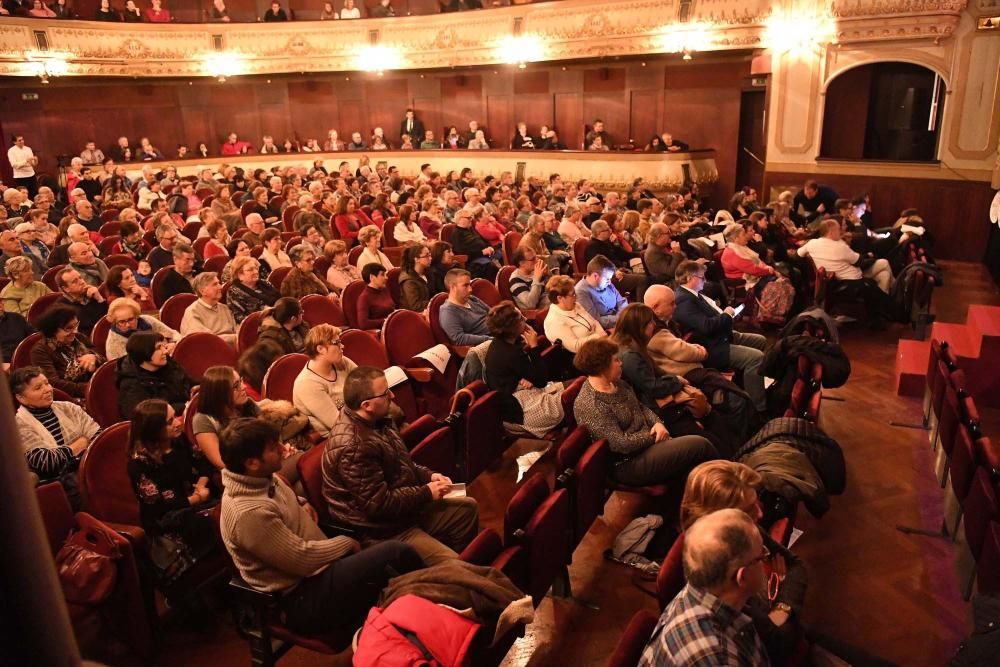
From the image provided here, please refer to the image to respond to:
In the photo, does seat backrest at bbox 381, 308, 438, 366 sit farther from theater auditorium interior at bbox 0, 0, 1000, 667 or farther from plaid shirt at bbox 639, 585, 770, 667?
plaid shirt at bbox 639, 585, 770, 667

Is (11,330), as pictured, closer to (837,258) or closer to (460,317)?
(460,317)

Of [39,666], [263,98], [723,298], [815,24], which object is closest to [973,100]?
[815,24]

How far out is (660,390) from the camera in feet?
11.9

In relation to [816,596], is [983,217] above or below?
above

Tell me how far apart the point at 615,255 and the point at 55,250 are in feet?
17.3

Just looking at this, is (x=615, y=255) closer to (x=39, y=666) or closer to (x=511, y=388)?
(x=511, y=388)

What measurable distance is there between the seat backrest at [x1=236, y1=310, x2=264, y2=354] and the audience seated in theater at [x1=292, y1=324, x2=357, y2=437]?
1131 mm

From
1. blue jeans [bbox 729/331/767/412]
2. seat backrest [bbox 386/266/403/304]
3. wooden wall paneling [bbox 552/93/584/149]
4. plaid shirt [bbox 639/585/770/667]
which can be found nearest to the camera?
plaid shirt [bbox 639/585/770/667]

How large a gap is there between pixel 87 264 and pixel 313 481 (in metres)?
4.01

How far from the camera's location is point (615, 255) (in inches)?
277

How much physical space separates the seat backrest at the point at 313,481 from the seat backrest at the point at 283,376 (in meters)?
0.96

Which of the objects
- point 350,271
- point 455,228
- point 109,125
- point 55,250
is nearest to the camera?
point 350,271

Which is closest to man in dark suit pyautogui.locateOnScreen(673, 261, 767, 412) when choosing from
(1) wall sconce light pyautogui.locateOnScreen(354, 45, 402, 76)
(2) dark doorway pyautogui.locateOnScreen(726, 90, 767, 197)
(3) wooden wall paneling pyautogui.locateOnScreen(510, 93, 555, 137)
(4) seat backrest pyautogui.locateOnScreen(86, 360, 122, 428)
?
(4) seat backrest pyautogui.locateOnScreen(86, 360, 122, 428)

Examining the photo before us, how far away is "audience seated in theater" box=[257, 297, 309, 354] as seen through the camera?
423 cm
